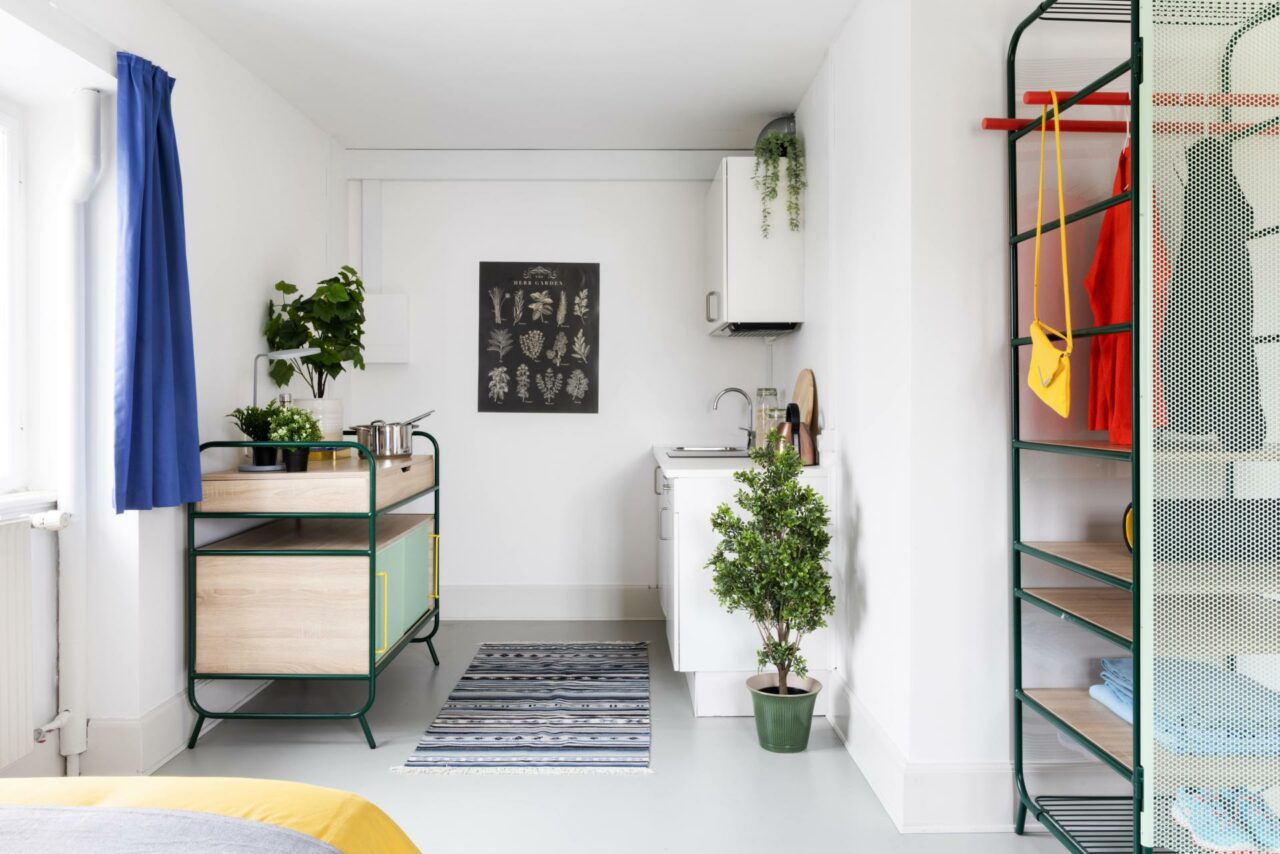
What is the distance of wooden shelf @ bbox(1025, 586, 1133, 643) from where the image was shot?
206 centimetres

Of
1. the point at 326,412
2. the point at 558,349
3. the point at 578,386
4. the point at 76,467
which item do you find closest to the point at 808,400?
the point at 578,386

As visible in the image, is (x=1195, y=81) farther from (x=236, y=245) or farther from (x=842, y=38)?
(x=236, y=245)

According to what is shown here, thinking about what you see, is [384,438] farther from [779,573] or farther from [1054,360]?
[1054,360]

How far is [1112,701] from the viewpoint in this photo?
2246 millimetres

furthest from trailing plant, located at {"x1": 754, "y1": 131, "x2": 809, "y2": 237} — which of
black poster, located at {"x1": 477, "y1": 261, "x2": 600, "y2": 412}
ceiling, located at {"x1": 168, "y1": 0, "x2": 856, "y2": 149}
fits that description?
black poster, located at {"x1": 477, "y1": 261, "x2": 600, "y2": 412}

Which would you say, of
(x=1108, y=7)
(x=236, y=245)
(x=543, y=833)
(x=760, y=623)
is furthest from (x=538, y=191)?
(x=543, y=833)

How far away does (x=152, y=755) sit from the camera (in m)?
2.97

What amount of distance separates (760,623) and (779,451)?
62cm

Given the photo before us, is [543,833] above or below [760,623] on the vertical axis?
below

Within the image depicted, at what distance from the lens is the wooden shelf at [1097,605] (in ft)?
6.77

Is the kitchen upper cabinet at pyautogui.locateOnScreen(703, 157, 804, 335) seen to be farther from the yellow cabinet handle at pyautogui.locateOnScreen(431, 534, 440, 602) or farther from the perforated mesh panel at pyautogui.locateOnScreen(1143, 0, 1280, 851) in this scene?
the perforated mesh panel at pyautogui.locateOnScreen(1143, 0, 1280, 851)

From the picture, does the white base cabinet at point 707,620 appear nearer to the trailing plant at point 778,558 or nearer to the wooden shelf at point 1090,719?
the trailing plant at point 778,558

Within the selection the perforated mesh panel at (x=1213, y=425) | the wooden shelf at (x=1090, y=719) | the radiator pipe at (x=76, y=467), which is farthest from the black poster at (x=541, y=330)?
the perforated mesh panel at (x=1213, y=425)

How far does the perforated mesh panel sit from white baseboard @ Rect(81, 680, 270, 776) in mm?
2805
